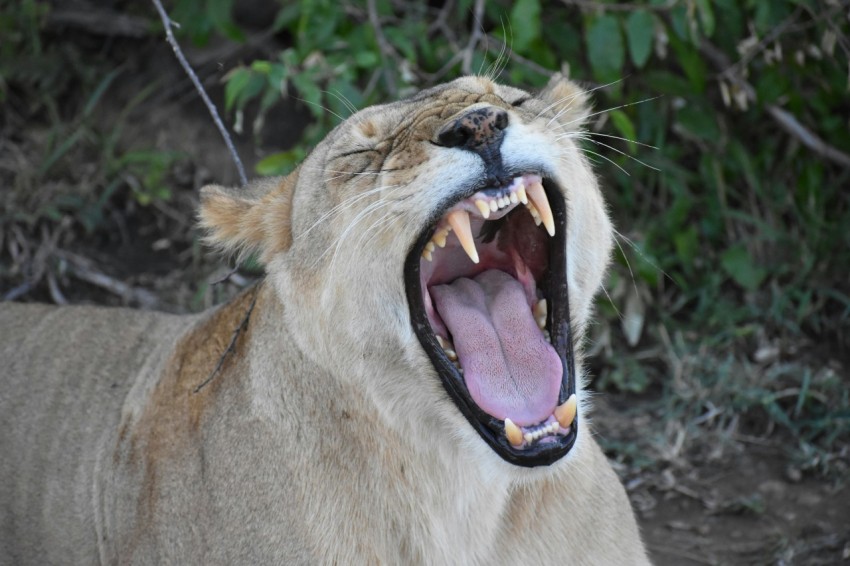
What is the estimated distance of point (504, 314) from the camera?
244 cm

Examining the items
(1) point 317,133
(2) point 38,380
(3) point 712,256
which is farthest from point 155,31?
(3) point 712,256

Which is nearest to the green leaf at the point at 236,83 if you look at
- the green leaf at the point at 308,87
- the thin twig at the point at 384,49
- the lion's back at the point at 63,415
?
the green leaf at the point at 308,87

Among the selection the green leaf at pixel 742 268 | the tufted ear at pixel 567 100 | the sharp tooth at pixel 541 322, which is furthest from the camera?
the green leaf at pixel 742 268

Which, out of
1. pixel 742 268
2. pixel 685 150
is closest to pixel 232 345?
pixel 742 268

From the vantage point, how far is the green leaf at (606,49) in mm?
3729

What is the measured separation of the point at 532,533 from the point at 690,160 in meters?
2.58

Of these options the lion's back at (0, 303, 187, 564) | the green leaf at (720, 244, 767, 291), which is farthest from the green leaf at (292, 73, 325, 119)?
the green leaf at (720, 244, 767, 291)

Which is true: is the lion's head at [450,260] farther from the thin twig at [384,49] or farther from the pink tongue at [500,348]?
the thin twig at [384,49]

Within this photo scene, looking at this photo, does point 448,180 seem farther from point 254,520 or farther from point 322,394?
point 254,520

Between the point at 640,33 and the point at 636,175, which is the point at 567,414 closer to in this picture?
the point at 640,33

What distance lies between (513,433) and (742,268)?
2.32m

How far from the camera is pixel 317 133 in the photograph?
3996 millimetres

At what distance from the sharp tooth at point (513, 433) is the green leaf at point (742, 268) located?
2.25 meters

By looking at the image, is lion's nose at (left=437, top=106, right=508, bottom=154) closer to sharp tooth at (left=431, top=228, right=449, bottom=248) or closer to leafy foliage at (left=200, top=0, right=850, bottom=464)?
sharp tooth at (left=431, top=228, right=449, bottom=248)
